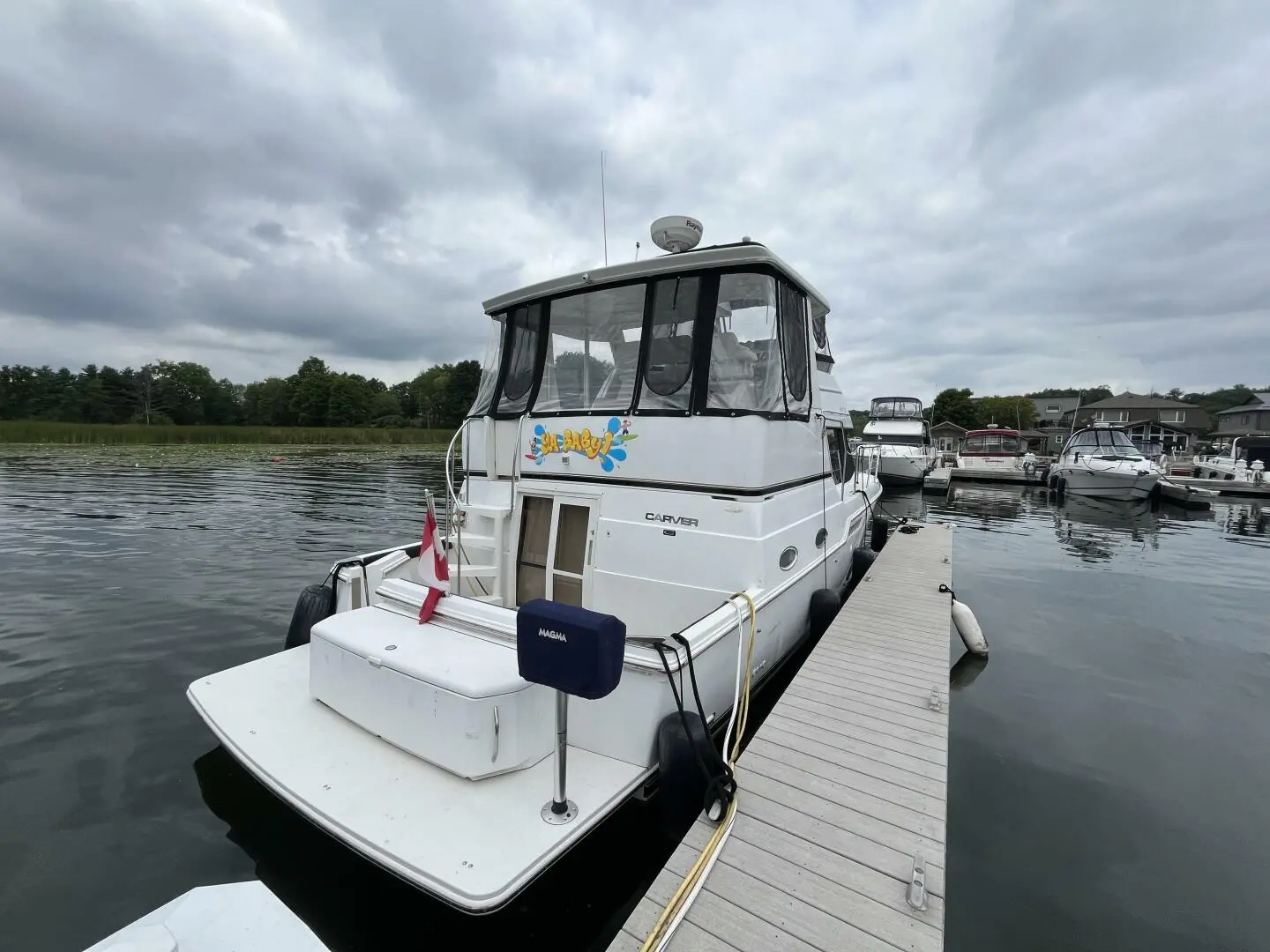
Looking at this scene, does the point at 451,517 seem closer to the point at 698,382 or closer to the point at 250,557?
the point at 698,382

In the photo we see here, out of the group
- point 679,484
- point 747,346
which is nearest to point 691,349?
point 747,346

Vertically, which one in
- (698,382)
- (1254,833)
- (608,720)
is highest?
(698,382)

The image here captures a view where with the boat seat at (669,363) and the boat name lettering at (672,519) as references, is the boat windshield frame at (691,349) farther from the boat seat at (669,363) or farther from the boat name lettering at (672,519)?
the boat name lettering at (672,519)

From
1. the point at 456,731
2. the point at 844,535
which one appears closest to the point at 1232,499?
→ the point at 844,535

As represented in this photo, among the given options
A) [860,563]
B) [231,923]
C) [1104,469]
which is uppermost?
[1104,469]

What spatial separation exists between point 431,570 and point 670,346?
238 centimetres

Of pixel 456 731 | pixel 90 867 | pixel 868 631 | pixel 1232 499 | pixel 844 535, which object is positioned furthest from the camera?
pixel 1232 499

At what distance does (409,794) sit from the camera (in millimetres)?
2594

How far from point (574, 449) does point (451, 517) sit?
44.4 inches

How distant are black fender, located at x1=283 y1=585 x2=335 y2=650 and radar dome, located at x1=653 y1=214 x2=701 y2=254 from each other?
3.92 metres

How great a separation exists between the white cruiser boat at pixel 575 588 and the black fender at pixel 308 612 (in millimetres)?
22

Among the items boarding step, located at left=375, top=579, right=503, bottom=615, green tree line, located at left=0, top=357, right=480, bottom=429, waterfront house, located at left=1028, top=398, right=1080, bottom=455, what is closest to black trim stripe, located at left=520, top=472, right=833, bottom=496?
boarding step, located at left=375, top=579, right=503, bottom=615

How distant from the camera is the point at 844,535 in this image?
682 cm

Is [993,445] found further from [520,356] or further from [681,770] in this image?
[681,770]
